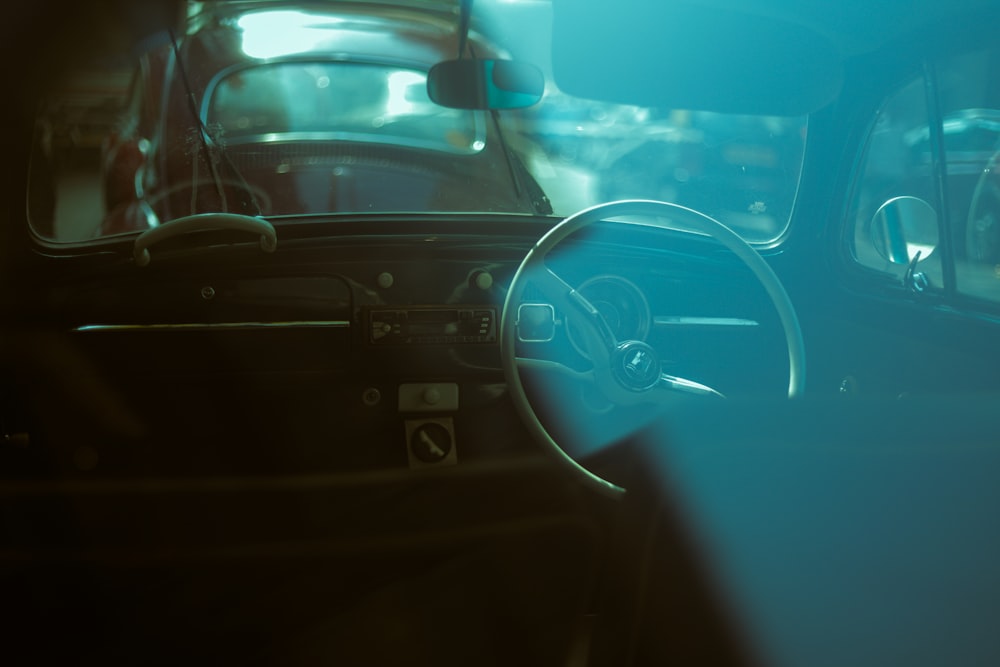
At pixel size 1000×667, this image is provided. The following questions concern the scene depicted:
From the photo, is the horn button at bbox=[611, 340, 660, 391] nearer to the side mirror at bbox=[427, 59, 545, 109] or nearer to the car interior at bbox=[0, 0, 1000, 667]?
the car interior at bbox=[0, 0, 1000, 667]

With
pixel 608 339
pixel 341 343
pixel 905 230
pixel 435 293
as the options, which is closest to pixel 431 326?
pixel 435 293

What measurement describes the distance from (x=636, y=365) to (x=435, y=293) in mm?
642

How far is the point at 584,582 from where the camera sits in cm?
204

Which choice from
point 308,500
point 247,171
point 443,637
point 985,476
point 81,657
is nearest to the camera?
point 985,476

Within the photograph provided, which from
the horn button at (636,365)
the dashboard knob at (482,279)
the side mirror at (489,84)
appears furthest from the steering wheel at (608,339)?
the side mirror at (489,84)

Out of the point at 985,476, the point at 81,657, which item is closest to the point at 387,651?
the point at 81,657

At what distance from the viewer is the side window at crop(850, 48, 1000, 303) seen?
2.38m

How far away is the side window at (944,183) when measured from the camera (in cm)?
238

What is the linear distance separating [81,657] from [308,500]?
604 mm

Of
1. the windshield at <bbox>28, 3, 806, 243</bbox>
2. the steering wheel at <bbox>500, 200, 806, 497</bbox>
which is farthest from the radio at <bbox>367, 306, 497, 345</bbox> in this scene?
the windshield at <bbox>28, 3, 806, 243</bbox>

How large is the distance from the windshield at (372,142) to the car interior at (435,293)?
1cm

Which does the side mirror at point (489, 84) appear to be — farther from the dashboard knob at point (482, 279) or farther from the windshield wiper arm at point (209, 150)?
the windshield wiper arm at point (209, 150)

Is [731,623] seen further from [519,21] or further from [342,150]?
[342,150]

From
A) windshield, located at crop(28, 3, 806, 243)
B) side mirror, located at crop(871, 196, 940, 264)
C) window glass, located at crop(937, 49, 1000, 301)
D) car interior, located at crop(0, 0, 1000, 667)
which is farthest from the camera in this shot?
windshield, located at crop(28, 3, 806, 243)
